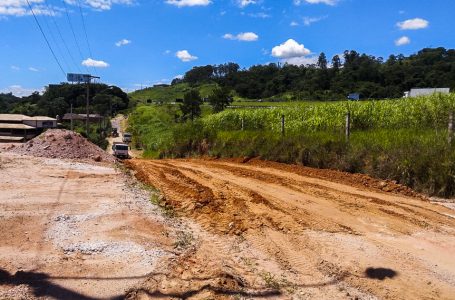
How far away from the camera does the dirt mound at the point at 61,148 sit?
57.0 ft

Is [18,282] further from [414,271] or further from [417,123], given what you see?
[417,123]

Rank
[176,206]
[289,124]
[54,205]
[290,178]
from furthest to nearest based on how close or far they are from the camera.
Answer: [289,124] → [290,178] → [176,206] → [54,205]

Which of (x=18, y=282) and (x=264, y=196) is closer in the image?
(x=18, y=282)

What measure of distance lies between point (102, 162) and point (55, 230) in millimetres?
10650

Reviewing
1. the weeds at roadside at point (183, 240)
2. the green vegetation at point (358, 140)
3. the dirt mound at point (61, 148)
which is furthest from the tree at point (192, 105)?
the weeds at roadside at point (183, 240)

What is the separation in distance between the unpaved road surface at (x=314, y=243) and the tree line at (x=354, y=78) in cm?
3058

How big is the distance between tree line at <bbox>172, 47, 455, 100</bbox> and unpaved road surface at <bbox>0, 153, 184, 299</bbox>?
1340 inches

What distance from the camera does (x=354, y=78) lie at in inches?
2918

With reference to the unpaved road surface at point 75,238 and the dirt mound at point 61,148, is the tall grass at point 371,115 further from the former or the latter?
the unpaved road surface at point 75,238

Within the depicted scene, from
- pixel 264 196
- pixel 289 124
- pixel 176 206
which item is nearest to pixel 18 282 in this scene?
pixel 176 206

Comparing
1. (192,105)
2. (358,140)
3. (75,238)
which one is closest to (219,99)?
(192,105)

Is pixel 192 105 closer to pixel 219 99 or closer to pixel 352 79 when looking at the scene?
pixel 219 99

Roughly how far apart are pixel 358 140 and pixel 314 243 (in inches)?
333

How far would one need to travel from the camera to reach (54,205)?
350 inches
